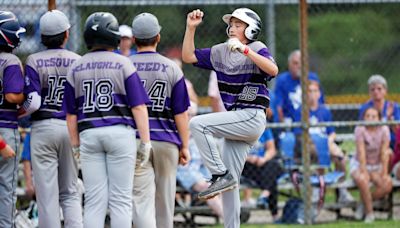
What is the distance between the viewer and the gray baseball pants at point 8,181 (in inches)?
320

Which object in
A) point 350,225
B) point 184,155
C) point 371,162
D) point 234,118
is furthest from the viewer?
point 371,162

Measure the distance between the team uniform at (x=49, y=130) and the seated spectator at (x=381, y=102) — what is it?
4.63 metres

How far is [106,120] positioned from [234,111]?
1.11m

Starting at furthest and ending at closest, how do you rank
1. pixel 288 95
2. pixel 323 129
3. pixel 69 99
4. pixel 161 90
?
pixel 288 95
pixel 323 129
pixel 161 90
pixel 69 99

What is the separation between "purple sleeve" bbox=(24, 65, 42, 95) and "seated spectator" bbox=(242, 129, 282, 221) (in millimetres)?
3948

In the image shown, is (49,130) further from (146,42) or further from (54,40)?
(146,42)

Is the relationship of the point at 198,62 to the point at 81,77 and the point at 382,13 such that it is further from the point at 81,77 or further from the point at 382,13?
the point at 382,13

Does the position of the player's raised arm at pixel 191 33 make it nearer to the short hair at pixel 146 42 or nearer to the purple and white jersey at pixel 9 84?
the short hair at pixel 146 42

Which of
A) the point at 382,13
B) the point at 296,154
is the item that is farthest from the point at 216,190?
the point at 382,13

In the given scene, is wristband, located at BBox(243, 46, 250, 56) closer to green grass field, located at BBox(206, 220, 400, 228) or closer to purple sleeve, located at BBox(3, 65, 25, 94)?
purple sleeve, located at BBox(3, 65, 25, 94)

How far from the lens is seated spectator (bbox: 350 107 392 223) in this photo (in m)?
11.5

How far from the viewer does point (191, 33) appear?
8.11 meters

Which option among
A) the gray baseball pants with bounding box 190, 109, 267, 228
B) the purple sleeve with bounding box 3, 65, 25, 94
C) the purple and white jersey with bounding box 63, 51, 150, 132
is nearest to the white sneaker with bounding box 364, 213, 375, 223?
the gray baseball pants with bounding box 190, 109, 267, 228

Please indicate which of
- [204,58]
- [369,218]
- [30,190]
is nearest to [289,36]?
[369,218]
